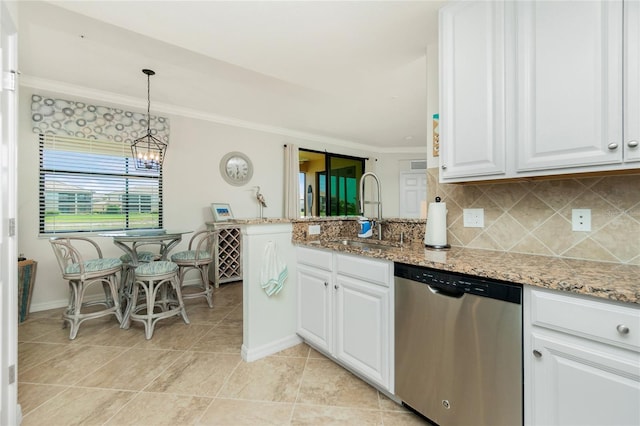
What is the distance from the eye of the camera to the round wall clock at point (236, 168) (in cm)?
451

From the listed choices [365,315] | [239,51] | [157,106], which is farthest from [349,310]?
[157,106]

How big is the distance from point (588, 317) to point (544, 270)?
233 millimetres

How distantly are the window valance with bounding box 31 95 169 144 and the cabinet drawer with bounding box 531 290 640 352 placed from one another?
4381 millimetres

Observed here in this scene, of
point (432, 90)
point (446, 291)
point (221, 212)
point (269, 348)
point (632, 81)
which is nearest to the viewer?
point (632, 81)


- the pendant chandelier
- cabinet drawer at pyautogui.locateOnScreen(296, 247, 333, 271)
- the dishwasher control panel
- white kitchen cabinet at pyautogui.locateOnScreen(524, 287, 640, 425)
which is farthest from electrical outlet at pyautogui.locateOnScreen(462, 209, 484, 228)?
the pendant chandelier

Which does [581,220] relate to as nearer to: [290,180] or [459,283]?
[459,283]

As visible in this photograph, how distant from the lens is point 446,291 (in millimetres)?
1337

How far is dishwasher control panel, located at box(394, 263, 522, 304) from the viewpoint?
44.0 inches

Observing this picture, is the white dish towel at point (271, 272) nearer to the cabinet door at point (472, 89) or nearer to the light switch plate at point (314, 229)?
the light switch plate at point (314, 229)

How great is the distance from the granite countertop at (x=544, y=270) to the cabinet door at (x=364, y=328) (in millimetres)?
260

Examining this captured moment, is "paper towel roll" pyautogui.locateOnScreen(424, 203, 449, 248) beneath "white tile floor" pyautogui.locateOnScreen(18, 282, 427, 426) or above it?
above

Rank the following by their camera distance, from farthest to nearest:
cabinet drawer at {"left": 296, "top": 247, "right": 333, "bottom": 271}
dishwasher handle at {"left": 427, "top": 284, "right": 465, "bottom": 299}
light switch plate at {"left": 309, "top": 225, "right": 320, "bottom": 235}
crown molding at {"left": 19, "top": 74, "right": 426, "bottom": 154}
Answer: crown molding at {"left": 19, "top": 74, "right": 426, "bottom": 154} → light switch plate at {"left": 309, "top": 225, "right": 320, "bottom": 235} → cabinet drawer at {"left": 296, "top": 247, "right": 333, "bottom": 271} → dishwasher handle at {"left": 427, "top": 284, "right": 465, "bottom": 299}

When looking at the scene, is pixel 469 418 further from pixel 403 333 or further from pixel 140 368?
pixel 140 368

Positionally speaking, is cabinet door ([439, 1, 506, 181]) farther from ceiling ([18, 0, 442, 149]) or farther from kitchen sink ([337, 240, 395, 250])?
kitchen sink ([337, 240, 395, 250])
